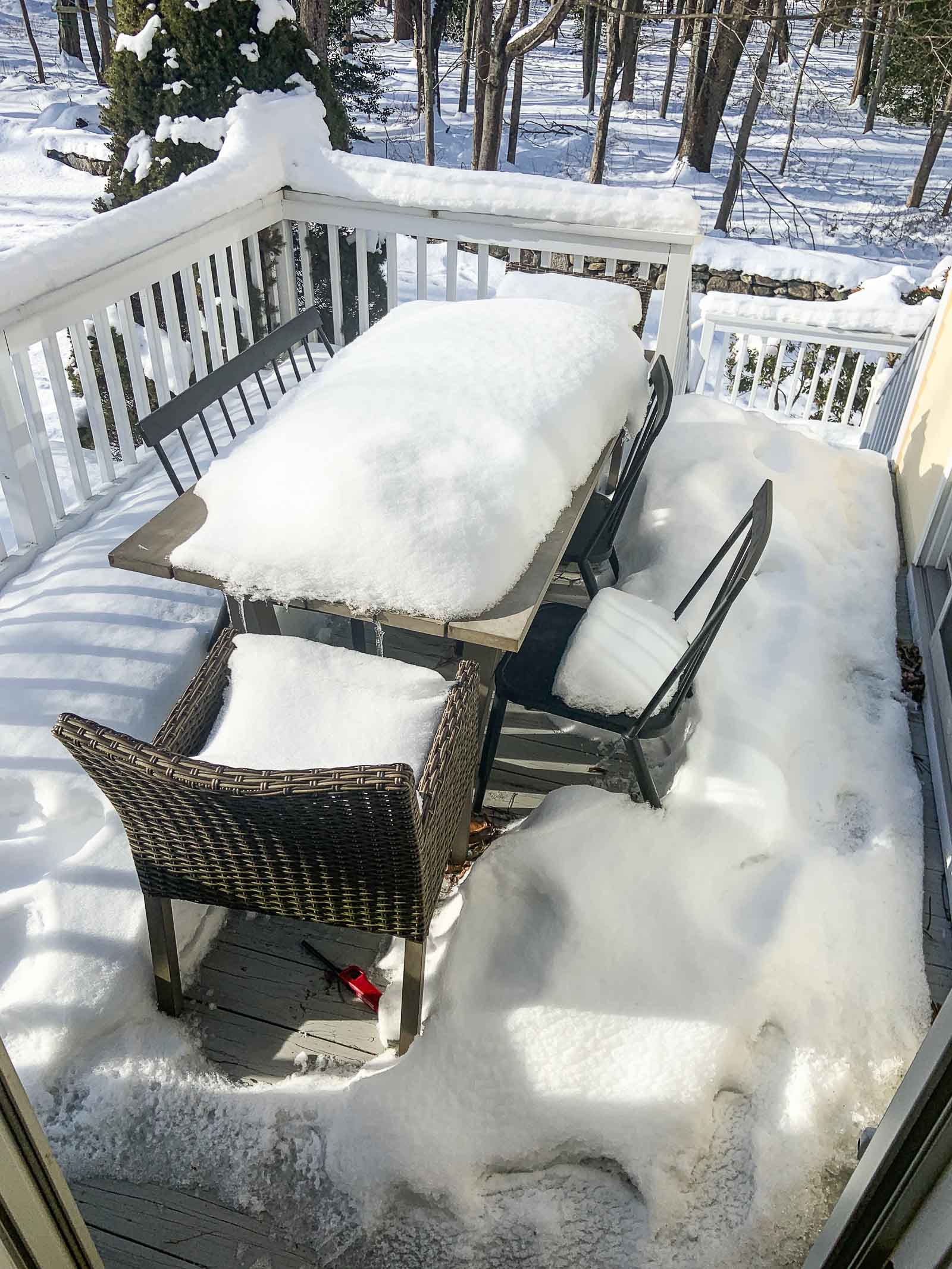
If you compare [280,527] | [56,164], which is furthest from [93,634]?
[56,164]

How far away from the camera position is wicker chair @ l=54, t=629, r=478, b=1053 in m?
1.37

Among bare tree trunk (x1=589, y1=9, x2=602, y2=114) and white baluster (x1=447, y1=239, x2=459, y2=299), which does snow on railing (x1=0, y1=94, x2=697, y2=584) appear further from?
bare tree trunk (x1=589, y1=9, x2=602, y2=114)

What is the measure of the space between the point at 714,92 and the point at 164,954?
632 inches

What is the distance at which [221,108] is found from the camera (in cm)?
454

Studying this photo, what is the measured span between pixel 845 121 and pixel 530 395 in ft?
70.2

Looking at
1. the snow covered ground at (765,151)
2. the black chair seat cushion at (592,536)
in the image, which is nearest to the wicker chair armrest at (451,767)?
the black chair seat cushion at (592,536)

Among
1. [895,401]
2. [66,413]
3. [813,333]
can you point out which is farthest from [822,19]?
[66,413]

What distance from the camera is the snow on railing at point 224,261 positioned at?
2818 mm

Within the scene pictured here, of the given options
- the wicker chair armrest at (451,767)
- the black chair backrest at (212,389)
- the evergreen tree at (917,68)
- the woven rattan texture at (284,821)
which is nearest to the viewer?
the woven rattan texture at (284,821)

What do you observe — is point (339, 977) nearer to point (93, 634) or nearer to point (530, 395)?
point (93, 634)

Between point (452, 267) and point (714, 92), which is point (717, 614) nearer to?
point (452, 267)

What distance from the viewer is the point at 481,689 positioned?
2.12 m

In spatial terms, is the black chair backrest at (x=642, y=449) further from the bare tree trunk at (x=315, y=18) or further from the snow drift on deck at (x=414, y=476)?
the bare tree trunk at (x=315, y=18)

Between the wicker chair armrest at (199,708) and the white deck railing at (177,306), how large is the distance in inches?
42.5
